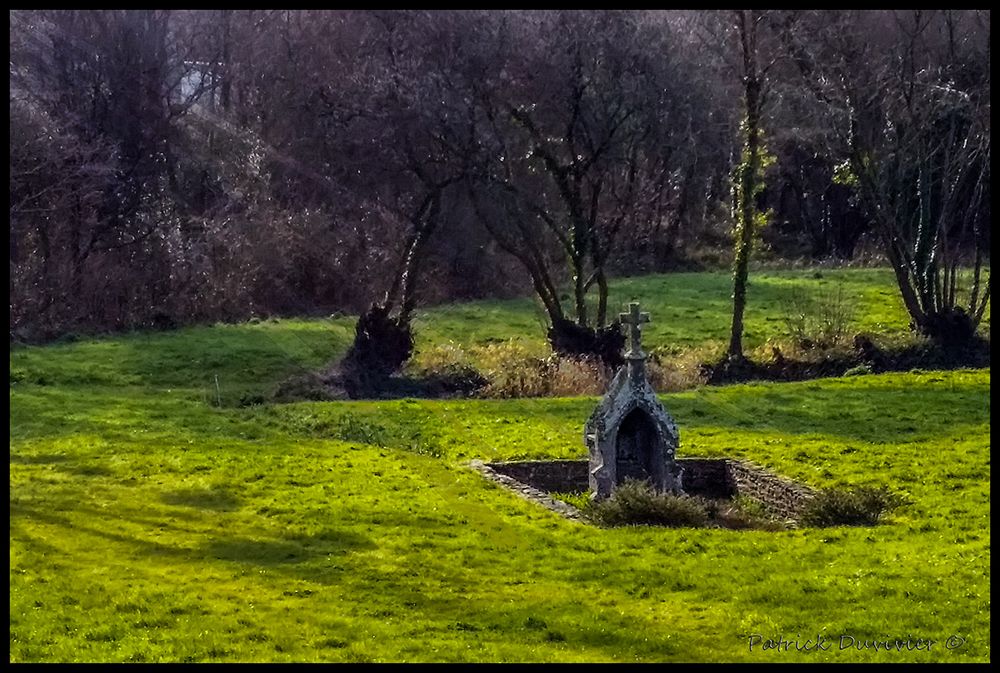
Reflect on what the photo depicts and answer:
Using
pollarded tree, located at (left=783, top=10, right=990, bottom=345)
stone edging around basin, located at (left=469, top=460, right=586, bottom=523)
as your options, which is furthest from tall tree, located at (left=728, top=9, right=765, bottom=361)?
stone edging around basin, located at (left=469, top=460, right=586, bottom=523)

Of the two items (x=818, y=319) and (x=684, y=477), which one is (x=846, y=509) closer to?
(x=684, y=477)

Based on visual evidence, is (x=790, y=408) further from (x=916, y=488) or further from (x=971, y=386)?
(x=916, y=488)

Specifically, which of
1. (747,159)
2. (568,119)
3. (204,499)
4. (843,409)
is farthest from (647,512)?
(747,159)

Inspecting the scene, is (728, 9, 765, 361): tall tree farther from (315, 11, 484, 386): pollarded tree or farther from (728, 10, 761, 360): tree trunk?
(315, 11, 484, 386): pollarded tree

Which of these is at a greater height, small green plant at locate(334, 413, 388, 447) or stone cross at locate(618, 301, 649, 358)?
stone cross at locate(618, 301, 649, 358)

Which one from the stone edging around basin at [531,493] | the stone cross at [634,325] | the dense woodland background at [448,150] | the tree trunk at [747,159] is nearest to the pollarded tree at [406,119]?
the dense woodland background at [448,150]

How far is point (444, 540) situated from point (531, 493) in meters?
3.52

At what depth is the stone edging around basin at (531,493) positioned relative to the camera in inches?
721

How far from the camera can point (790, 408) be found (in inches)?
1114

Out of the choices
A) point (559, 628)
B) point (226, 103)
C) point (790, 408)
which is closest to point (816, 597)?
point (559, 628)

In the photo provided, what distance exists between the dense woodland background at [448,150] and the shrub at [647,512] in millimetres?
18442

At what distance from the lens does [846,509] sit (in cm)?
1747

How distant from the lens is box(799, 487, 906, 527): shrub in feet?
57.3

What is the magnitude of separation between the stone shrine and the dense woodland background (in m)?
16.2
